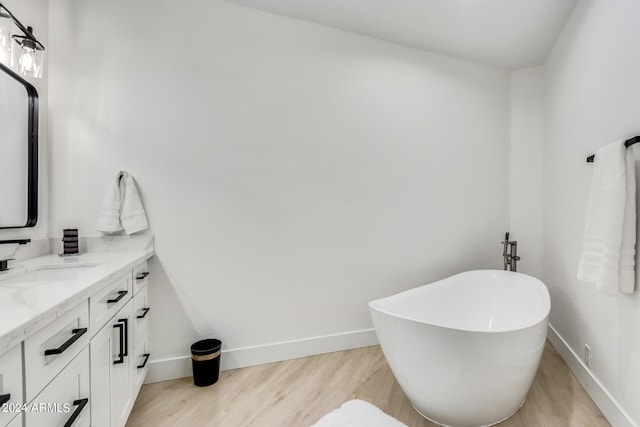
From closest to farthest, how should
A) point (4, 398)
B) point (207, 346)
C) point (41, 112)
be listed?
point (4, 398) → point (41, 112) → point (207, 346)

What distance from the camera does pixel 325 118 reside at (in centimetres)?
245

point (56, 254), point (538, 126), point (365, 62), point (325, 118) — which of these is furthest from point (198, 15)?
point (538, 126)

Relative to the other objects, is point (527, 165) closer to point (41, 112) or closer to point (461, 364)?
point (461, 364)

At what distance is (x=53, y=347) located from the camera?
891mm

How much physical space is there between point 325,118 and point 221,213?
111 cm

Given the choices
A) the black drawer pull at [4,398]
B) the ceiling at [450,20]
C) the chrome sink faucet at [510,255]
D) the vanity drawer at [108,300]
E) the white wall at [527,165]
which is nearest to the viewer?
the black drawer pull at [4,398]

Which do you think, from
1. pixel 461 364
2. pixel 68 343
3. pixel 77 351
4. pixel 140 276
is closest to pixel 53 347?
pixel 68 343

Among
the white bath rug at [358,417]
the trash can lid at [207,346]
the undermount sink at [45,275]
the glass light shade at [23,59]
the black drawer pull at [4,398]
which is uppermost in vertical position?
the glass light shade at [23,59]

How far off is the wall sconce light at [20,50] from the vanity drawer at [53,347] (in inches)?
47.1

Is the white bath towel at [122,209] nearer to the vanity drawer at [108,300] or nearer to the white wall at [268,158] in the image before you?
the white wall at [268,158]

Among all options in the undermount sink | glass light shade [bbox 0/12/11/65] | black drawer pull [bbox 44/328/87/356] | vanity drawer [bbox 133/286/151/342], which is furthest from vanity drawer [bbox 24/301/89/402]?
glass light shade [bbox 0/12/11/65]

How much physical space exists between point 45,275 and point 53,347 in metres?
0.66

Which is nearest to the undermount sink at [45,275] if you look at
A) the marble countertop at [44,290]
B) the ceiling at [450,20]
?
the marble countertop at [44,290]

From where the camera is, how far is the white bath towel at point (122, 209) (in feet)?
6.17
